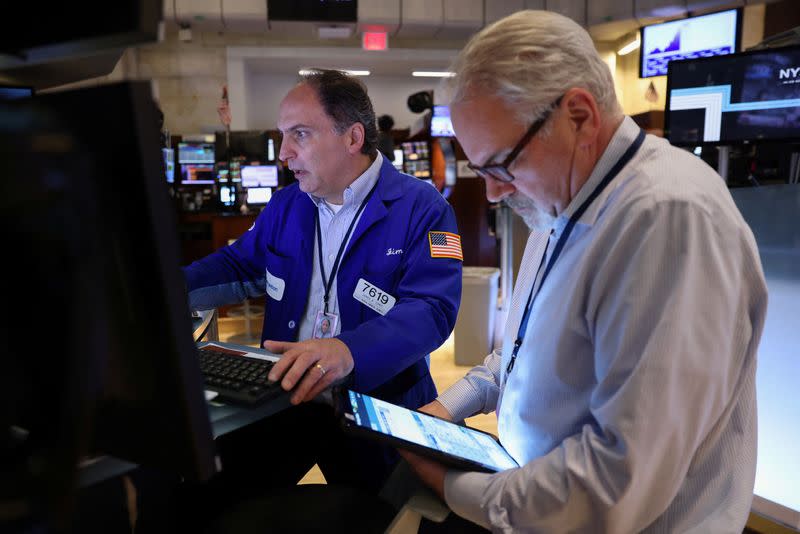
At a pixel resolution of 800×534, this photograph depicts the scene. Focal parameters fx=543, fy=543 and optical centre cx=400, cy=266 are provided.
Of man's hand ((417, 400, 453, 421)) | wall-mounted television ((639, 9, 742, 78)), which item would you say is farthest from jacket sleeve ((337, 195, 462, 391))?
wall-mounted television ((639, 9, 742, 78))

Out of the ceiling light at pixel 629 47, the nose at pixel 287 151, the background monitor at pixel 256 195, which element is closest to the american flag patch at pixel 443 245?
the nose at pixel 287 151

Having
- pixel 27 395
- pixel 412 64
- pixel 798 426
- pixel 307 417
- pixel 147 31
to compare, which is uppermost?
pixel 412 64

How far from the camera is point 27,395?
0.40 meters

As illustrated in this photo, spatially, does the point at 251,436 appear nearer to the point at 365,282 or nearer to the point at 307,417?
the point at 307,417

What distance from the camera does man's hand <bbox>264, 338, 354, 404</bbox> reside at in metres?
0.89

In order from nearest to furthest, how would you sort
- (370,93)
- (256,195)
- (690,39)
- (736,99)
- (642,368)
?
1. (642,368)
2. (736,99)
3. (690,39)
4. (256,195)
5. (370,93)

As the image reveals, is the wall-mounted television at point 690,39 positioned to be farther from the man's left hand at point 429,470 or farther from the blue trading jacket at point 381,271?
the man's left hand at point 429,470

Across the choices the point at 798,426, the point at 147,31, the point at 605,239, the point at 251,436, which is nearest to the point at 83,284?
the point at 147,31

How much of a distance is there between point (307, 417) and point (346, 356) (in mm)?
400

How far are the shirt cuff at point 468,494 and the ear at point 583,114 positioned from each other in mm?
543

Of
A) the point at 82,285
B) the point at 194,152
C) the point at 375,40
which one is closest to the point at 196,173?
the point at 194,152

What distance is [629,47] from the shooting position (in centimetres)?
871

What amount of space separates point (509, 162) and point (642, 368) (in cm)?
39

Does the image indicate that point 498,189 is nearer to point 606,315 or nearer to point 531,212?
point 531,212
